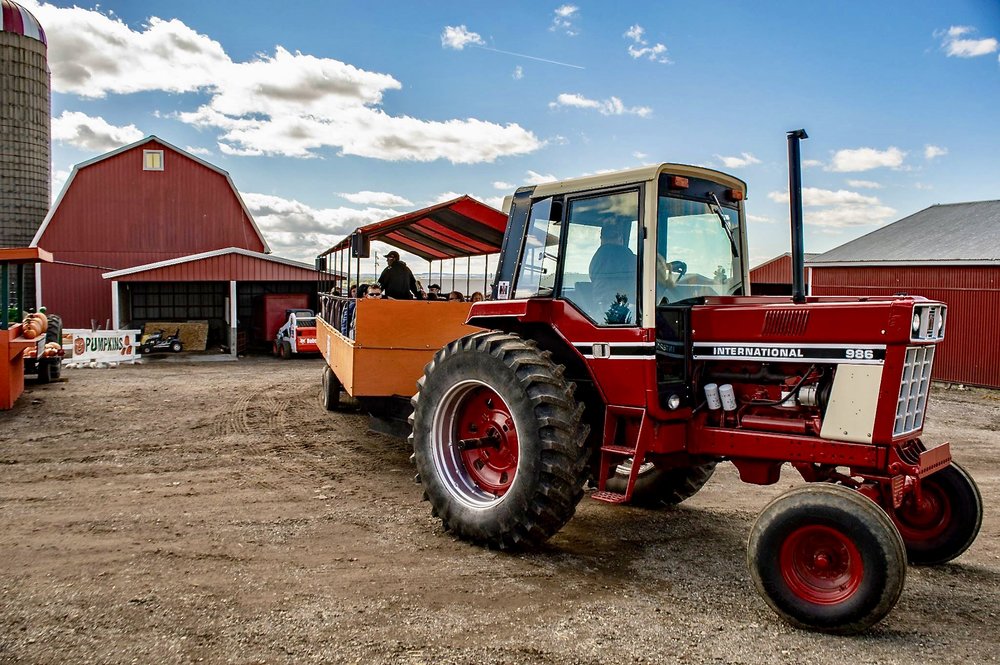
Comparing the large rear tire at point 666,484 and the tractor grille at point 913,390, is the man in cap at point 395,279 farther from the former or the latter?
the tractor grille at point 913,390

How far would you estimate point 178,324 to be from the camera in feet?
79.8

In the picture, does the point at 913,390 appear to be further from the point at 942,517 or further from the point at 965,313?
the point at 965,313

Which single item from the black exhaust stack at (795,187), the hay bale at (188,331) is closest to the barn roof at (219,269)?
the hay bale at (188,331)

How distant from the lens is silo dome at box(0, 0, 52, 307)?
86.8 feet

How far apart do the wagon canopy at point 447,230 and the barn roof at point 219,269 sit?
10908 millimetres

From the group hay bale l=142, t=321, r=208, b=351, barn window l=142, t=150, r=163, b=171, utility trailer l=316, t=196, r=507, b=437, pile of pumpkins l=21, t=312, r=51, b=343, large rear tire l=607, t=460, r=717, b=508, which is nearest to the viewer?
large rear tire l=607, t=460, r=717, b=508

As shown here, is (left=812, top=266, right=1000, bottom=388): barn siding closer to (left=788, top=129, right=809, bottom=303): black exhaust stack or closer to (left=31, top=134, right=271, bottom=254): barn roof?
(left=788, top=129, right=809, bottom=303): black exhaust stack

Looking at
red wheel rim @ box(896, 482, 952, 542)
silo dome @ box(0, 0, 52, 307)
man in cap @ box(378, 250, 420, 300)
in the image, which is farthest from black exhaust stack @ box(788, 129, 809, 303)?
silo dome @ box(0, 0, 52, 307)

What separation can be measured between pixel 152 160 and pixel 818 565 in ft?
88.4

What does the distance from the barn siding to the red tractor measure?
13242 millimetres

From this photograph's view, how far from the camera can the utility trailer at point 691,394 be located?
4113 mm

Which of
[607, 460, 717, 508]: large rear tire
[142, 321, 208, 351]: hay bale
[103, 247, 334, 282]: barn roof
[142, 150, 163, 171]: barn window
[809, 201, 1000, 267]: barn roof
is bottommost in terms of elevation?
[607, 460, 717, 508]: large rear tire

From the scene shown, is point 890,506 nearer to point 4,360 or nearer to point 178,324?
point 4,360

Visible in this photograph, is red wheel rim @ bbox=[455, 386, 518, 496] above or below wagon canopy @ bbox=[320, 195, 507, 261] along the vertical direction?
below
